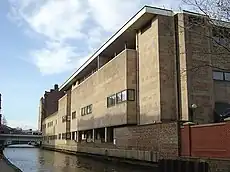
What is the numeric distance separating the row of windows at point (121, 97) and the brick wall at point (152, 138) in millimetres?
3373

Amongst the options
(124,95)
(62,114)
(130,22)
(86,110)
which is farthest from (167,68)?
(62,114)

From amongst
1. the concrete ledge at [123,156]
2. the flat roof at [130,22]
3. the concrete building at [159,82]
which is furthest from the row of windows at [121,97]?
the flat roof at [130,22]

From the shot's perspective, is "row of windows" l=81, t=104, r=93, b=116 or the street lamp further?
"row of windows" l=81, t=104, r=93, b=116

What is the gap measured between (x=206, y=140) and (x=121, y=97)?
17454 millimetres

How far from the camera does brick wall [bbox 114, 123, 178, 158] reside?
95.4 feet

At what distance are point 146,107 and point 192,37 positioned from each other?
8299 mm

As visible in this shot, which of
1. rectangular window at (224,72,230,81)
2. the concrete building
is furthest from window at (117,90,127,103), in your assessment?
rectangular window at (224,72,230,81)

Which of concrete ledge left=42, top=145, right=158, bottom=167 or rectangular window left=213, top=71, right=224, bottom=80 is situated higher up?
rectangular window left=213, top=71, right=224, bottom=80

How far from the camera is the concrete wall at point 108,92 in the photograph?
40188 mm

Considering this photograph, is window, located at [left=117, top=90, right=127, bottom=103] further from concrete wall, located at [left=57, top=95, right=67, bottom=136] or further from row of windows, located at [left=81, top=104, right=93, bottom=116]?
concrete wall, located at [left=57, top=95, right=67, bottom=136]

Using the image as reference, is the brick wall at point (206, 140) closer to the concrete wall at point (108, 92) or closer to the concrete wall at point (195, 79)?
the concrete wall at point (195, 79)

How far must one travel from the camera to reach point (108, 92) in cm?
4609

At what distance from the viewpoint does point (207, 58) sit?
3497 centimetres

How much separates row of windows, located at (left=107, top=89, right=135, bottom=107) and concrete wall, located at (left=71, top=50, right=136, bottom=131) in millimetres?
445
